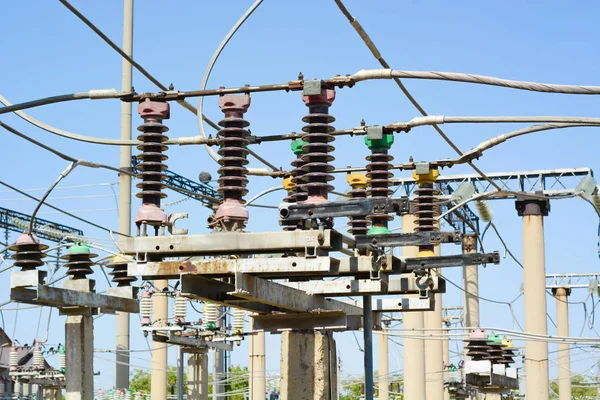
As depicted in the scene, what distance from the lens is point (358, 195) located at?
35.0 feet

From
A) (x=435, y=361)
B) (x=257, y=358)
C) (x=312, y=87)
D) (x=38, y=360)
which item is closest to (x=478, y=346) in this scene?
(x=312, y=87)

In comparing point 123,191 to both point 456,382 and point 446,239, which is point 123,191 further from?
point 456,382

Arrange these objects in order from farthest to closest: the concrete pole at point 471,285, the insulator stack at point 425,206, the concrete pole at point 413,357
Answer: the concrete pole at point 471,285 < the concrete pole at point 413,357 < the insulator stack at point 425,206

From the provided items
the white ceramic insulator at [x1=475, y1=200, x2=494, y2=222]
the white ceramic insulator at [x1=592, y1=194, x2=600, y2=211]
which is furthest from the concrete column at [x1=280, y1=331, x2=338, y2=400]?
the white ceramic insulator at [x1=475, y1=200, x2=494, y2=222]

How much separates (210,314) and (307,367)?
9.11 metres

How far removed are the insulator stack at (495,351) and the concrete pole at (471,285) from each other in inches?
511

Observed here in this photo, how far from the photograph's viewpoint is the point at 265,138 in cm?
966

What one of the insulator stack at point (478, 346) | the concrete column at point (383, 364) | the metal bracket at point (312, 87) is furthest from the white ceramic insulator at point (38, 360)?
the metal bracket at point (312, 87)

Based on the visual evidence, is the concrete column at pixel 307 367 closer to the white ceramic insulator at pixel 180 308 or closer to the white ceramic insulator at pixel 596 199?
the white ceramic insulator at pixel 180 308

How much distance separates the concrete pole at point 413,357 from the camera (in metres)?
21.4

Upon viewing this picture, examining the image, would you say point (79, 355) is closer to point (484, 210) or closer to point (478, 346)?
point (478, 346)

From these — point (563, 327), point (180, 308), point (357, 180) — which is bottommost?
point (563, 327)

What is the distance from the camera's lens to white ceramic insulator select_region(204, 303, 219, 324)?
18547 millimetres

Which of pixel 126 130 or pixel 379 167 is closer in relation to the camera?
pixel 379 167
